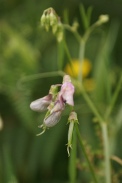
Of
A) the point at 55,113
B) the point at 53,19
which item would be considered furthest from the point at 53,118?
the point at 53,19

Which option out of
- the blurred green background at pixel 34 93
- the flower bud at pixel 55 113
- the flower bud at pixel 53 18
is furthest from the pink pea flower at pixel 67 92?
the blurred green background at pixel 34 93

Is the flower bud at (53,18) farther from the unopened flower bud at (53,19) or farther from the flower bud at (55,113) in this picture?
the flower bud at (55,113)

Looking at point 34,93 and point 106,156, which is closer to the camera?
point 106,156

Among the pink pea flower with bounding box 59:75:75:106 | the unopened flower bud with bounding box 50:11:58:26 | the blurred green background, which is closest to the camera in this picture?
the pink pea flower with bounding box 59:75:75:106

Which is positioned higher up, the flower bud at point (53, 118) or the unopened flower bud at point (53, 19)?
the unopened flower bud at point (53, 19)

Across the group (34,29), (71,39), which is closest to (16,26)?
(34,29)

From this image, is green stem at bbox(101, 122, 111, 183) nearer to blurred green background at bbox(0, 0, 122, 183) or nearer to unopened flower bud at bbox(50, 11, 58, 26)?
unopened flower bud at bbox(50, 11, 58, 26)

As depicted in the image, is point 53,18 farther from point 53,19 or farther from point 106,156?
point 106,156

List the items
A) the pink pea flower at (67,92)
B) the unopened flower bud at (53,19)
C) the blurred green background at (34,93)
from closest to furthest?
the pink pea flower at (67,92), the unopened flower bud at (53,19), the blurred green background at (34,93)

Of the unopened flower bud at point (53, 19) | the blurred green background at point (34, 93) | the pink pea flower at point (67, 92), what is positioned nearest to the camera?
the pink pea flower at point (67, 92)

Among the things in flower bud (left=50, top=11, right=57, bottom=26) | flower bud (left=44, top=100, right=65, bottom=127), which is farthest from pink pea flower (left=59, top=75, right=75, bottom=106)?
flower bud (left=50, top=11, right=57, bottom=26)
